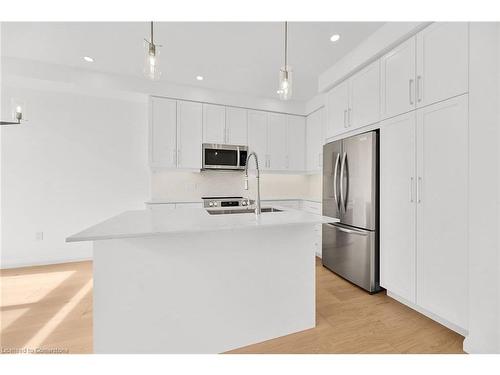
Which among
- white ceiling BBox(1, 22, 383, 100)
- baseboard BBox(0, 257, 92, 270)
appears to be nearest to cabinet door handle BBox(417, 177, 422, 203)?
white ceiling BBox(1, 22, 383, 100)

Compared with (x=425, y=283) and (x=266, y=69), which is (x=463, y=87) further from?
(x=266, y=69)

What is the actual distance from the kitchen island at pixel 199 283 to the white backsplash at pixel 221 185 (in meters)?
2.16

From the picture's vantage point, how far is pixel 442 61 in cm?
177

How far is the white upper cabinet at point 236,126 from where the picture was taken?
3871 millimetres

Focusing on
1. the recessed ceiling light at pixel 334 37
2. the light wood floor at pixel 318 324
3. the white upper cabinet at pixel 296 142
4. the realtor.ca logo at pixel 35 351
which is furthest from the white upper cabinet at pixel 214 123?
the realtor.ca logo at pixel 35 351

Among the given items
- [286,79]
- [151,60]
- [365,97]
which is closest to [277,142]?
[365,97]

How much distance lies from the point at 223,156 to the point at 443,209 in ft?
9.54

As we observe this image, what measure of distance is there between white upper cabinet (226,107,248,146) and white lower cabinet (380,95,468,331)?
2248 mm

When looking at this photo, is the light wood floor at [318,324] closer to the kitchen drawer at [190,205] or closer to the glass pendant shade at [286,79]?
the kitchen drawer at [190,205]

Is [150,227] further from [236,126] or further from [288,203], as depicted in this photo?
[288,203]

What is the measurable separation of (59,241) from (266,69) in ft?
12.9

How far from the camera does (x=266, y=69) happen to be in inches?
121
